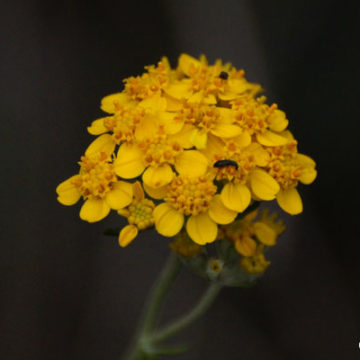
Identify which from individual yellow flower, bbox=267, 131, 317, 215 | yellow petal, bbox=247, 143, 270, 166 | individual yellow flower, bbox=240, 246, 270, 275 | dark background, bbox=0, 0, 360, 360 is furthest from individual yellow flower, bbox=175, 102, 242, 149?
dark background, bbox=0, 0, 360, 360

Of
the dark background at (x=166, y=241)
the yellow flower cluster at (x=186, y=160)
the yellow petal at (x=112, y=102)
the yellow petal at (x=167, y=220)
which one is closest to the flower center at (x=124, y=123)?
the yellow flower cluster at (x=186, y=160)

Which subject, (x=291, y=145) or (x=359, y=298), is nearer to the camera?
(x=291, y=145)

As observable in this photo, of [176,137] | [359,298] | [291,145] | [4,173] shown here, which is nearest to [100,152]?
[176,137]

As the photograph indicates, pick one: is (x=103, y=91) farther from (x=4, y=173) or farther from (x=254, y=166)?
(x=254, y=166)

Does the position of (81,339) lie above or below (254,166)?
below

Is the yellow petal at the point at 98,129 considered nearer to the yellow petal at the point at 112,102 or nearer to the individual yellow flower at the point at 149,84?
the yellow petal at the point at 112,102

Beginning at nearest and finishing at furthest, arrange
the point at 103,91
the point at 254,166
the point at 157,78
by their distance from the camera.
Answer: the point at 254,166, the point at 157,78, the point at 103,91
